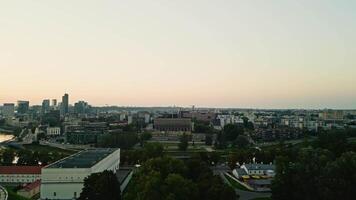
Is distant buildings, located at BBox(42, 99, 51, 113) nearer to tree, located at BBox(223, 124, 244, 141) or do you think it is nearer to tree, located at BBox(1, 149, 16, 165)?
tree, located at BBox(223, 124, 244, 141)

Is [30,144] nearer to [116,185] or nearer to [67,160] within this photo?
[67,160]

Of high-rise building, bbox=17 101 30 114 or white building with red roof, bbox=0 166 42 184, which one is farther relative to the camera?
high-rise building, bbox=17 101 30 114

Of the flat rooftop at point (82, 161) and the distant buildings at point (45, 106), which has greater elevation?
the distant buildings at point (45, 106)

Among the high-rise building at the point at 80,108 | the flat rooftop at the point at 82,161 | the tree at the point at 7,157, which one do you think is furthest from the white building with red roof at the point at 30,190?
the high-rise building at the point at 80,108

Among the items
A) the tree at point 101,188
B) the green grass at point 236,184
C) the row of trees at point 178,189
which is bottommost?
the green grass at point 236,184

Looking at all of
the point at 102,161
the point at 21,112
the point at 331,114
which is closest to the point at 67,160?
the point at 102,161

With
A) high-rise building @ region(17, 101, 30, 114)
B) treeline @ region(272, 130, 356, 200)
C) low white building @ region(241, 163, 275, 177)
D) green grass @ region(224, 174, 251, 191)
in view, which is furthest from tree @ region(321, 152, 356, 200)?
high-rise building @ region(17, 101, 30, 114)

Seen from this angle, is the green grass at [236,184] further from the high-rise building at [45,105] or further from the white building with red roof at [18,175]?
the high-rise building at [45,105]

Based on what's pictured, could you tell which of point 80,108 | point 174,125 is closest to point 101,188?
point 174,125
